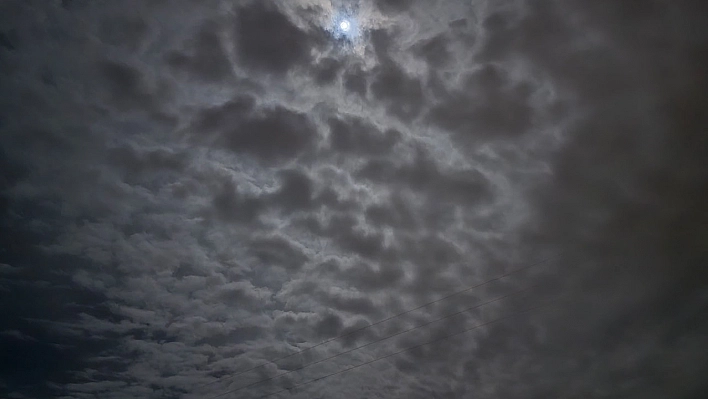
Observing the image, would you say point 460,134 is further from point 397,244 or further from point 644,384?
point 644,384

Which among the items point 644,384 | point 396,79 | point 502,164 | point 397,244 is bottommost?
point 644,384

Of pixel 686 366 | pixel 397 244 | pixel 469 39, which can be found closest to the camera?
pixel 469 39

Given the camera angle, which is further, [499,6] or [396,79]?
[396,79]

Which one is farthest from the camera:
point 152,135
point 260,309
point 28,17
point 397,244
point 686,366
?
point 686,366

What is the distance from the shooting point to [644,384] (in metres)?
13.2

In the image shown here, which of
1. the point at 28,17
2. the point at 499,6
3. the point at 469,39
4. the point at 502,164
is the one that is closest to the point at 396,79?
the point at 469,39

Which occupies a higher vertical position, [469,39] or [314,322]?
[469,39]

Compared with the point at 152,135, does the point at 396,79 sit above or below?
above

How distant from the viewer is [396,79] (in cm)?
711

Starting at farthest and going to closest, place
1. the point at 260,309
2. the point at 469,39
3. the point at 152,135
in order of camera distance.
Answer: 1. the point at 260,309
2. the point at 152,135
3. the point at 469,39

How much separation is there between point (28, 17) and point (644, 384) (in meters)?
19.2

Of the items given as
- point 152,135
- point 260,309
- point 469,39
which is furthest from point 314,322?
point 469,39

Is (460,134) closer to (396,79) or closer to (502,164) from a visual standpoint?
(502,164)

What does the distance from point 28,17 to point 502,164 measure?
8815mm
